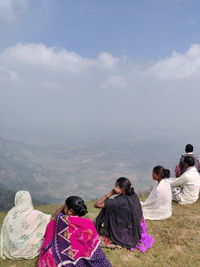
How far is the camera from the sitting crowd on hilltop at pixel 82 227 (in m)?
5.00

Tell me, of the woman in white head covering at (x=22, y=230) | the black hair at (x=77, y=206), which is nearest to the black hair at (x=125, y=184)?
the black hair at (x=77, y=206)

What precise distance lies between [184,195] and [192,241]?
3.57m

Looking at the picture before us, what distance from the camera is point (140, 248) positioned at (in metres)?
6.66

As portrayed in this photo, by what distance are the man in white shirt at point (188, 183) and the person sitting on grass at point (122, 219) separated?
161 inches

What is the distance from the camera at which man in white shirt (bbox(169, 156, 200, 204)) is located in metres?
10.2

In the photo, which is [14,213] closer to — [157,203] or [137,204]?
[137,204]

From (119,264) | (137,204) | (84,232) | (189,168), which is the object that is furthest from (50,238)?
A: (189,168)

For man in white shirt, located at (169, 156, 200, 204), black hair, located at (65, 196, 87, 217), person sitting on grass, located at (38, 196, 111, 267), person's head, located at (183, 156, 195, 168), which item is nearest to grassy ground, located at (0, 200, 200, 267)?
person sitting on grass, located at (38, 196, 111, 267)

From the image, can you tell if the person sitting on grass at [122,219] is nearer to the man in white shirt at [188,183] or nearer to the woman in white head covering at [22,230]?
the woman in white head covering at [22,230]

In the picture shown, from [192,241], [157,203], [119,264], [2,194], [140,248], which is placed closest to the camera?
[119,264]

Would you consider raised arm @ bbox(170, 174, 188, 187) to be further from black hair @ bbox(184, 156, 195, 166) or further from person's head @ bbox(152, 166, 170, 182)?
person's head @ bbox(152, 166, 170, 182)

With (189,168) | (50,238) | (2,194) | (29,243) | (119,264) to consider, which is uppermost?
(189,168)

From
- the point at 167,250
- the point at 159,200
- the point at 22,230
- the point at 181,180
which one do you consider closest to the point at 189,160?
the point at 181,180

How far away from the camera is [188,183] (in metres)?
10.3
